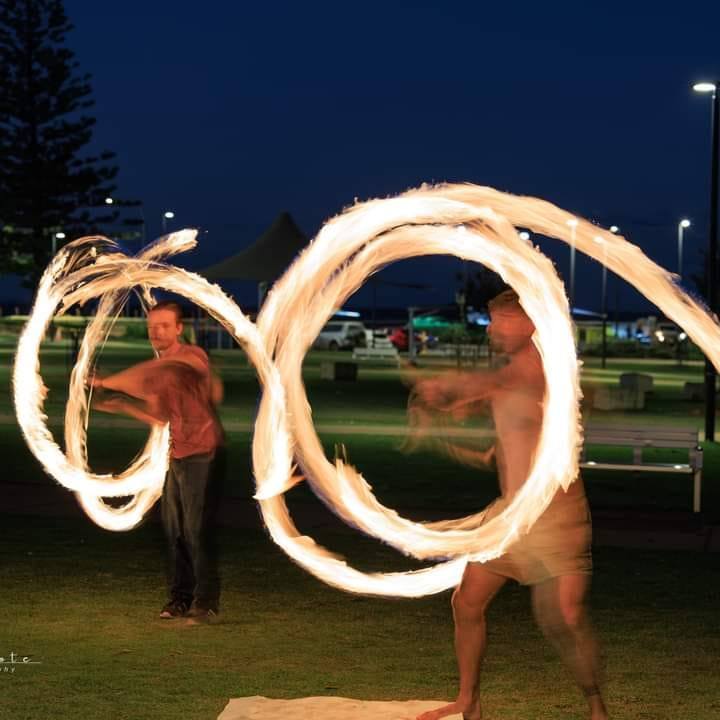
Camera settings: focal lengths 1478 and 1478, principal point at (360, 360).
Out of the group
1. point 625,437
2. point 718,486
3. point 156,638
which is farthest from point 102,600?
point 718,486

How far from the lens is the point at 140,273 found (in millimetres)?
10430

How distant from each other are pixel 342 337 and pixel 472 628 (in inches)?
2621

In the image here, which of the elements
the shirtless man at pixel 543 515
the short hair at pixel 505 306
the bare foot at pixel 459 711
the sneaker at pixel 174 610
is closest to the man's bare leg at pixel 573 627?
the shirtless man at pixel 543 515

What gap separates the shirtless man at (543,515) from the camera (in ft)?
21.4

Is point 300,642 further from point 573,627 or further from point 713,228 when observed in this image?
point 713,228

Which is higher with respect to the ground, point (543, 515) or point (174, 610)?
point (543, 515)

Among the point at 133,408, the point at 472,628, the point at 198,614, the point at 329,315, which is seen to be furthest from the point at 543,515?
the point at 198,614

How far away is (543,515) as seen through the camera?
655 centimetres

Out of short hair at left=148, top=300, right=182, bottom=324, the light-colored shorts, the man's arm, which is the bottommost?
the light-colored shorts

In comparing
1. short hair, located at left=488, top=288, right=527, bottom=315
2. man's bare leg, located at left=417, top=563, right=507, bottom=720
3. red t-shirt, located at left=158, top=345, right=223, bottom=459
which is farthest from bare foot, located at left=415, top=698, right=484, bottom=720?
red t-shirt, located at left=158, top=345, right=223, bottom=459

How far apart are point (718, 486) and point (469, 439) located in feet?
20.6

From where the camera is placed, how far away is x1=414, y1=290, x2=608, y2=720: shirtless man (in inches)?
257

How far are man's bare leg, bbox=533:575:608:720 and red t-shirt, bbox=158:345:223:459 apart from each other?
9.81 ft

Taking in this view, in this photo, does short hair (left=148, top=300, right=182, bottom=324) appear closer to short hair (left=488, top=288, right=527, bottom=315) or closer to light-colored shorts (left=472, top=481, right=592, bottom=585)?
short hair (left=488, top=288, right=527, bottom=315)
